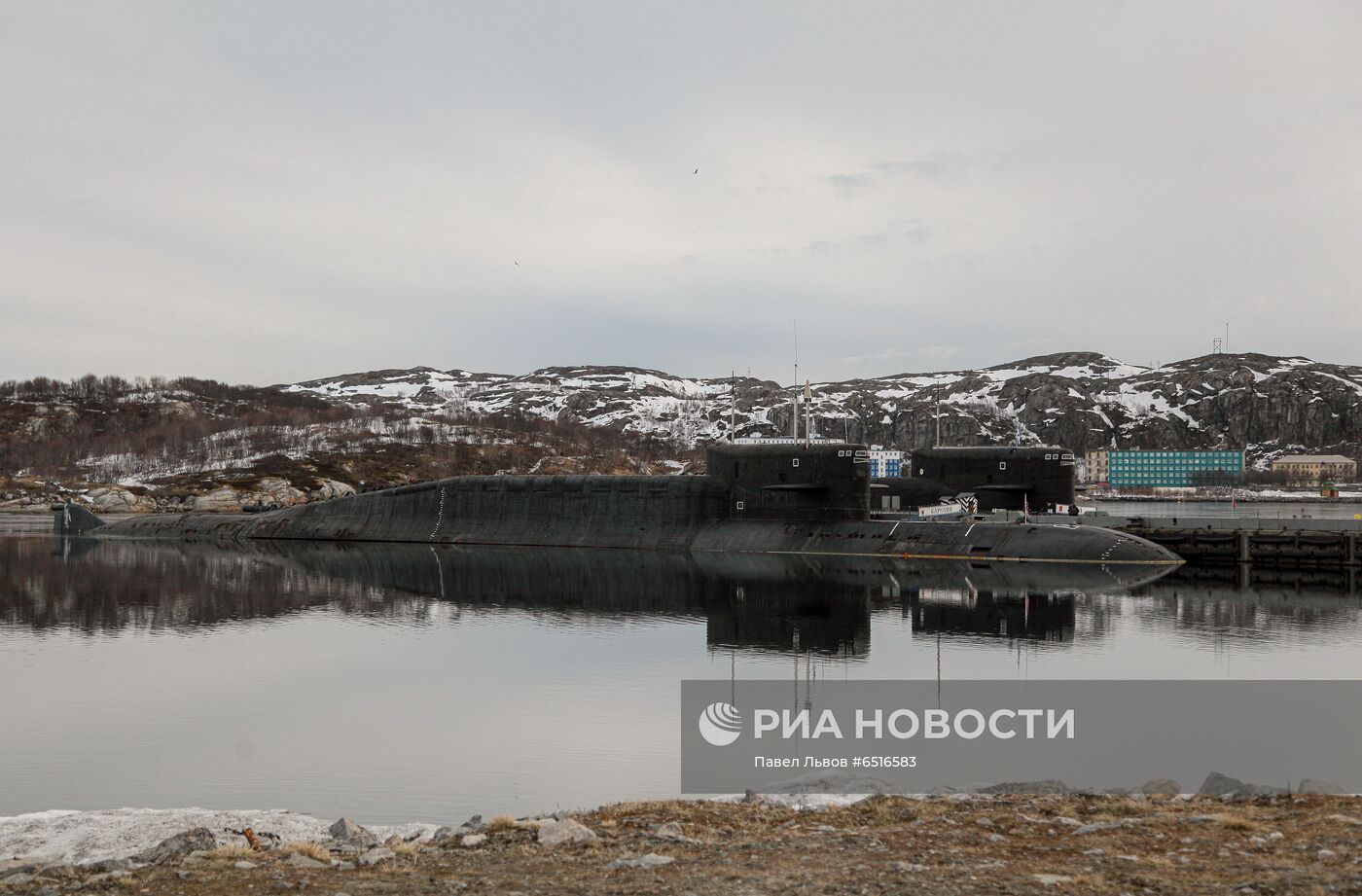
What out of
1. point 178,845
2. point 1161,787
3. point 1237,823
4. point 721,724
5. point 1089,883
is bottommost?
point 721,724

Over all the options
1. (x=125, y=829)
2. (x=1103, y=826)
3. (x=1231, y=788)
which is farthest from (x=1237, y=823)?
(x=125, y=829)

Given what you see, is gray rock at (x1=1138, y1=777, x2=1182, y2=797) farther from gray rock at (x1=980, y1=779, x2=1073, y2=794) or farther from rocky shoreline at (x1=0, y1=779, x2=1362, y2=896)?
gray rock at (x1=980, y1=779, x2=1073, y2=794)

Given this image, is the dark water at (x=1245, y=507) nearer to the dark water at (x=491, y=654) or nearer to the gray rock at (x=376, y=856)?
the dark water at (x=491, y=654)

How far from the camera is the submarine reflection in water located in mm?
28689

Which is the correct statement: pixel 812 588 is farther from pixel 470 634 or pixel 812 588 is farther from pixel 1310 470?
pixel 1310 470

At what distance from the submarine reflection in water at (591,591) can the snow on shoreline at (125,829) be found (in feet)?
48.8

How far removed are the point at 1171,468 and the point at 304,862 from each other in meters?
192

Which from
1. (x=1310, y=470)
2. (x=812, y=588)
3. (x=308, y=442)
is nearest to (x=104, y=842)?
(x=812, y=588)

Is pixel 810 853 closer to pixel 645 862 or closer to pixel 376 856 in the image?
pixel 645 862

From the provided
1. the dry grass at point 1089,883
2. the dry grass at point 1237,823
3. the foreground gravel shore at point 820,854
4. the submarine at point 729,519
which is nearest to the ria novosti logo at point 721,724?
the foreground gravel shore at point 820,854

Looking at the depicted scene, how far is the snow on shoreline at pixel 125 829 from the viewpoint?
9586 millimetres

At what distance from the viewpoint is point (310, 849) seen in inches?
356

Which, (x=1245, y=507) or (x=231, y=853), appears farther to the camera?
(x=1245, y=507)

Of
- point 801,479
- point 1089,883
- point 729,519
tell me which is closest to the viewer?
point 1089,883
